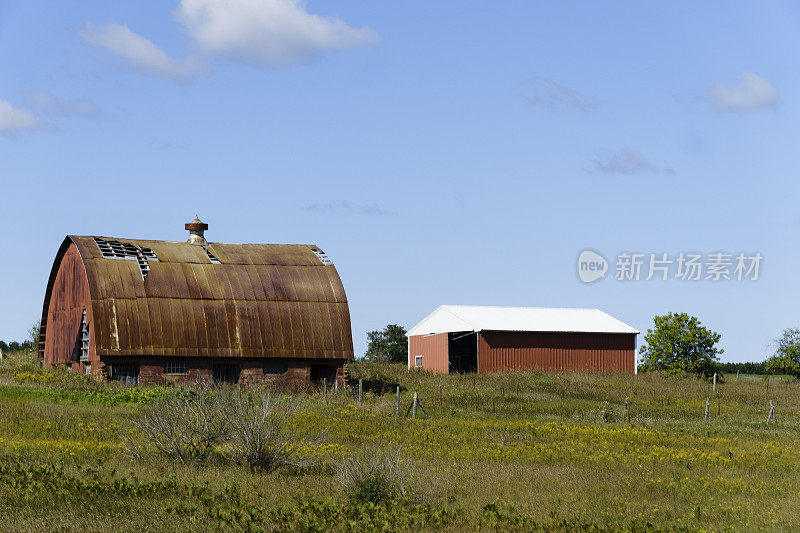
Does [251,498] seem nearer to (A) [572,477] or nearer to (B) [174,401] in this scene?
(B) [174,401]

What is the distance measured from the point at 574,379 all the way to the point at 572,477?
32481 millimetres

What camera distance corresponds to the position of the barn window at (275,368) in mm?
41969

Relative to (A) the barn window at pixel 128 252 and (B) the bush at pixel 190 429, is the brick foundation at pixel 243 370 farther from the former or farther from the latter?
(B) the bush at pixel 190 429

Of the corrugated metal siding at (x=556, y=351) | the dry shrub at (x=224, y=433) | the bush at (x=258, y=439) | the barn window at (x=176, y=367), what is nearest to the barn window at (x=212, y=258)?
the barn window at (x=176, y=367)

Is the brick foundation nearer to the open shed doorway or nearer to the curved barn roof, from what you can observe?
the curved barn roof

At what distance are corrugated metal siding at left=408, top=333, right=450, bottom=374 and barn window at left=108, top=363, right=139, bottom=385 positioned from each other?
22.4m

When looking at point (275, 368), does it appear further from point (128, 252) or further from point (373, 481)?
point (373, 481)

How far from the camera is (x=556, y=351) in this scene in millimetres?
56625

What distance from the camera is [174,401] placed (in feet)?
64.0

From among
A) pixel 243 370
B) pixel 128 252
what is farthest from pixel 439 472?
pixel 128 252

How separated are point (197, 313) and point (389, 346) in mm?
39705

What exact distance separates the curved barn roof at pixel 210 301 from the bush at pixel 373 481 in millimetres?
25711

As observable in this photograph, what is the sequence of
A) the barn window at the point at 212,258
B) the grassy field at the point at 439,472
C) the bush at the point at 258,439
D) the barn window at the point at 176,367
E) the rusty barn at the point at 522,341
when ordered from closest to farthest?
the grassy field at the point at 439,472 → the bush at the point at 258,439 → the barn window at the point at 176,367 → the barn window at the point at 212,258 → the rusty barn at the point at 522,341

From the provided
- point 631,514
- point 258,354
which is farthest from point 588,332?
point 631,514
